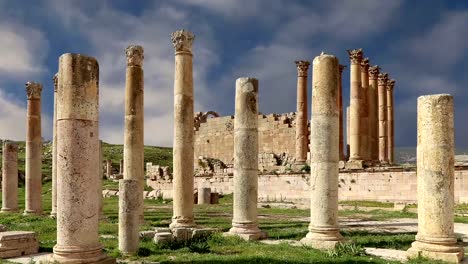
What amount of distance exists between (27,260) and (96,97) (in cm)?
518

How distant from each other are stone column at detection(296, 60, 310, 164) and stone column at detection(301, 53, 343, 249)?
28.3 m

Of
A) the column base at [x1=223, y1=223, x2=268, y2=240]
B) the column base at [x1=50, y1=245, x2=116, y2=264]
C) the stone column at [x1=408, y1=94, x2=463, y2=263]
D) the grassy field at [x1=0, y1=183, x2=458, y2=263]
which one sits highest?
the stone column at [x1=408, y1=94, x2=463, y2=263]

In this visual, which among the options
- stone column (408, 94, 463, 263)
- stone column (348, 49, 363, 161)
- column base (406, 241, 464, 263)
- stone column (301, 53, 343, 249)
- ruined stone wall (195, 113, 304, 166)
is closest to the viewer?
column base (406, 241, 464, 263)

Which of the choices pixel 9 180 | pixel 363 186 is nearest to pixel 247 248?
pixel 9 180

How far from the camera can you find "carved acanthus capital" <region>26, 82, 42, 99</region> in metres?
29.1

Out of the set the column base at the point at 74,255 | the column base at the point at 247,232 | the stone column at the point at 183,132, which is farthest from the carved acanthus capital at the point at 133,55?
the column base at the point at 74,255

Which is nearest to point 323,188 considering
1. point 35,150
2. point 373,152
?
point 35,150

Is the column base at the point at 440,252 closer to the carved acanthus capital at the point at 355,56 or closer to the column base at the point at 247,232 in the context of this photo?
the column base at the point at 247,232

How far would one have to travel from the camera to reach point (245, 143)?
62.5 feet

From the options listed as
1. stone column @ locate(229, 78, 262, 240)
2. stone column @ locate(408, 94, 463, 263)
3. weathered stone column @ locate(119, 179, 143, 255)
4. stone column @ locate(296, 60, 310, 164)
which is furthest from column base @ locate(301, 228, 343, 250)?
stone column @ locate(296, 60, 310, 164)

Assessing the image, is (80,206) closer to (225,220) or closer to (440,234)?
(440,234)

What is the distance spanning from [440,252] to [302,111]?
1270 inches

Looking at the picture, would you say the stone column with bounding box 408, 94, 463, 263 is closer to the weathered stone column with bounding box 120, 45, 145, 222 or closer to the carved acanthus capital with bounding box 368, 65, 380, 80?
the weathered stone column with bounding box 120, 45, 145, 222

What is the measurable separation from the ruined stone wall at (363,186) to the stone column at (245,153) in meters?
18.6
